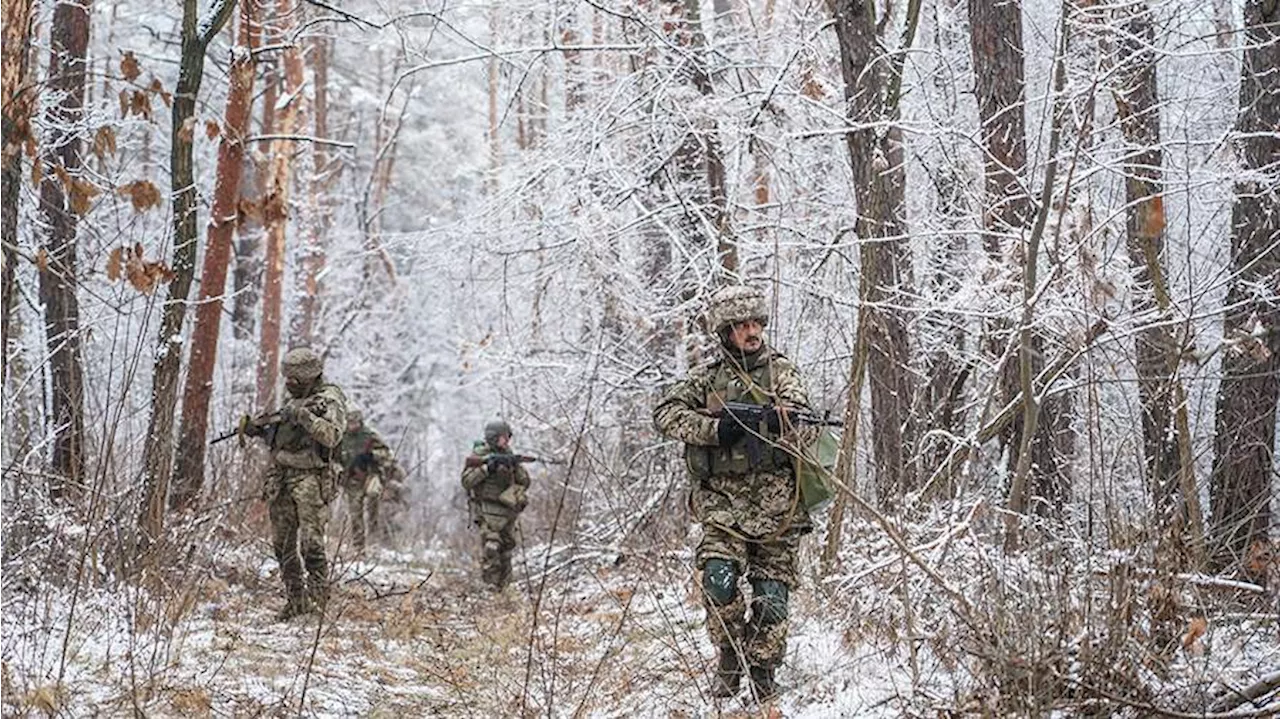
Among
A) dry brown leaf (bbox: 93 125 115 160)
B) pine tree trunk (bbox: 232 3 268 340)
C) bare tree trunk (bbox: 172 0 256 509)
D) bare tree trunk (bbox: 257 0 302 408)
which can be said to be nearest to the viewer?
dry brown leaf (bbox: 93 125 115 160)

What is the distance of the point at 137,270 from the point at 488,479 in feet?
21.1

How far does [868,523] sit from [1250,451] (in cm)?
179

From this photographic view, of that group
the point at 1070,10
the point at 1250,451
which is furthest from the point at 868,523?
the point at 1070,10

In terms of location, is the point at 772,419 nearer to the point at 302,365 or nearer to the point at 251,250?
the point at 302,365

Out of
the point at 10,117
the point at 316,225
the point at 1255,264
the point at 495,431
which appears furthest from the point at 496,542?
the point at 316,225

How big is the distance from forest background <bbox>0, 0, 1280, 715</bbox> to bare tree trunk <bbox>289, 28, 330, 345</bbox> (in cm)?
718

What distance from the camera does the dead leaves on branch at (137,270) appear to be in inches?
189

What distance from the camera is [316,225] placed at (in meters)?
23.8

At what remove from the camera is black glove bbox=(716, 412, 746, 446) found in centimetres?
537

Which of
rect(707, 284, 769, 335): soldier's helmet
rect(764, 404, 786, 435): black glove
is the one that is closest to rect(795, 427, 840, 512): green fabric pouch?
rect(764, 404, 786, 435): black glove

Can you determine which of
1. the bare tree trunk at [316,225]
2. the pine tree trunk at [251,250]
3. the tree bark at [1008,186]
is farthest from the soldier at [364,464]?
the pine tree trunk at [251,250]

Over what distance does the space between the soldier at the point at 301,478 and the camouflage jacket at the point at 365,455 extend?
5.02m

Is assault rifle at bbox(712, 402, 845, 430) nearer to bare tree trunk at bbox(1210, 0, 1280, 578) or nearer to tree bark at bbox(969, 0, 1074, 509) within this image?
tree bark at bbox(969, 0, 1074, 509)

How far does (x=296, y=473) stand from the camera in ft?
25.8
